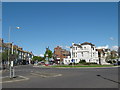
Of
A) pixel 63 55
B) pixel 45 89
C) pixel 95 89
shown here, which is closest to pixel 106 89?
pixel 95 89

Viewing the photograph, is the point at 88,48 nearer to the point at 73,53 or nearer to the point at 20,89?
the point at 73,53

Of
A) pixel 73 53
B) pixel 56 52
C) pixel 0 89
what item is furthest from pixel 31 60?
pixel 0 89

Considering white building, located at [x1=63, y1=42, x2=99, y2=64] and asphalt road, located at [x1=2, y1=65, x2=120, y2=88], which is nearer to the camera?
asphalt road, located at [x1=2, y1=65, x2=120, y2=88]

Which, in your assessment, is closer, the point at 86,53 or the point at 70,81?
the point at 70,81

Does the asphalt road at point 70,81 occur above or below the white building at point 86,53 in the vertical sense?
below

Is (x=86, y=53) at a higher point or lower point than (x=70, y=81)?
higher

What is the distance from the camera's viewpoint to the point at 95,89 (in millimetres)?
11578

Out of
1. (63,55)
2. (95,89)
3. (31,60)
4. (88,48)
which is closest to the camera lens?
(95,89)

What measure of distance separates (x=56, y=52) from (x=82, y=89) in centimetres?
11679

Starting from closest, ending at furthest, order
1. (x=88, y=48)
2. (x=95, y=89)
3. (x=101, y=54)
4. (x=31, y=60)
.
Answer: (x=95, y=89), (x=88, y=48), (x=101, y=54), (x=31, y=60)

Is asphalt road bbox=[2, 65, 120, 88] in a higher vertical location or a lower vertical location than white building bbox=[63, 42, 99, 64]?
lower

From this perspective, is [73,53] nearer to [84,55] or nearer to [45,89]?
[84,55]

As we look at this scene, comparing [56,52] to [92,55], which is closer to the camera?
[92,55]

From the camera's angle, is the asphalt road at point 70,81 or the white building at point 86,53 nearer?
the asphalt road at point 70,81
